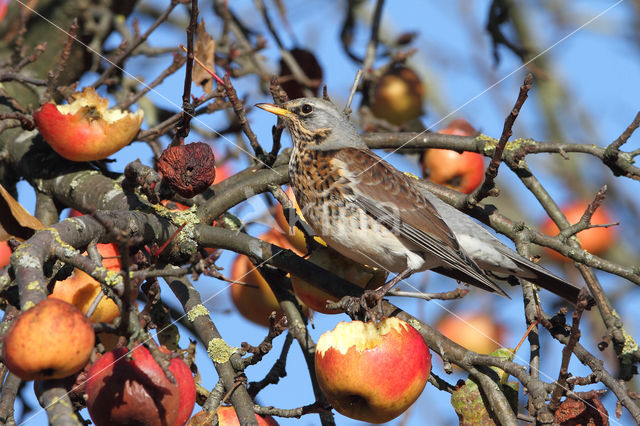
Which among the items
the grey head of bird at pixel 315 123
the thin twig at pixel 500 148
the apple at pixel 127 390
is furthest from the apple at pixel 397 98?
the apple at pixel 127 390

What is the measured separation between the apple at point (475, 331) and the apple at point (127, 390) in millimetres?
2206

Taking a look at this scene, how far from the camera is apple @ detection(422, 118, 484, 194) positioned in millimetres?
4152

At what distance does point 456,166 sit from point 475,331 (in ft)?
3.09

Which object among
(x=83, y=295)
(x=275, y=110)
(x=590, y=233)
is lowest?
(x=83, y=295)

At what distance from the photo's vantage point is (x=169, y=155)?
8.80ft

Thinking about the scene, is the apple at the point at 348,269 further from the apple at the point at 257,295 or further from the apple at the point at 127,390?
the apple at the point at 127,390

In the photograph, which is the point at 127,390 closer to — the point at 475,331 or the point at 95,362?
the point at 95,362

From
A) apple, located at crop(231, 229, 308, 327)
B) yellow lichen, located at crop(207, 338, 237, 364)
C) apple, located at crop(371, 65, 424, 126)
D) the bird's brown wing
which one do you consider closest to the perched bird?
the bird's brown wing

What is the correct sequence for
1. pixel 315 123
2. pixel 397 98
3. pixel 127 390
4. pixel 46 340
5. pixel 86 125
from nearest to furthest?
pixel 46 340 < pixel 127 390 < pixel 86 125 < pixel 315 123 < pixel 397 98

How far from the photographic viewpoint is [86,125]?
2.93 meters

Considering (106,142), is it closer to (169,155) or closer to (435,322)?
(169,155)

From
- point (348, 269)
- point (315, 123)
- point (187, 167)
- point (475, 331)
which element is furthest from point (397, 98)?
point (187, 167)

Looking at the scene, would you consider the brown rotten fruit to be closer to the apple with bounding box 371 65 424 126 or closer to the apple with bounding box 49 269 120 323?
the apple with bounding box 49 269 120 323

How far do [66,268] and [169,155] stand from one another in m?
0.68
